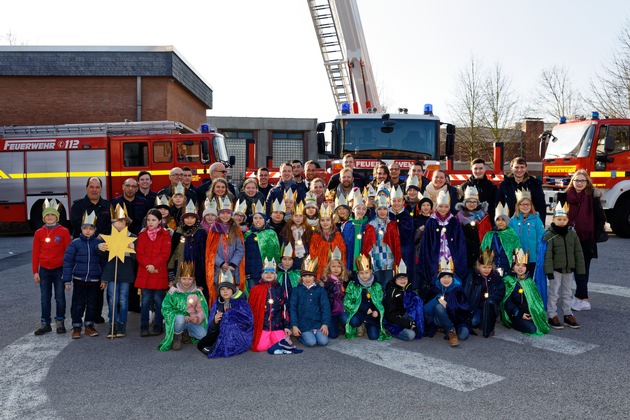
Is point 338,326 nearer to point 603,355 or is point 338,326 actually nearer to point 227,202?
point 227,202

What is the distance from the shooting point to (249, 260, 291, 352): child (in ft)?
19.8

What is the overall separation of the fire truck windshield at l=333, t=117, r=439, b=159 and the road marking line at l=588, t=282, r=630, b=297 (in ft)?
12.6

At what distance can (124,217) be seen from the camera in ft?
22.3

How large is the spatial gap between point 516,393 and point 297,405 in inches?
71.2

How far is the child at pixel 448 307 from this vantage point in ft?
20.4

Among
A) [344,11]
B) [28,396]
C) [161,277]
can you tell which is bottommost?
[28,396]

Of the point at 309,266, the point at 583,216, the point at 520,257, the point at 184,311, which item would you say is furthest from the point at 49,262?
the point at 583,216

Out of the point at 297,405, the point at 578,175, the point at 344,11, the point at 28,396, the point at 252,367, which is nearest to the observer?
the point at 297,405

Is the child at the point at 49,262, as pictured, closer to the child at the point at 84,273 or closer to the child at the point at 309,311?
the child at the point at 84,273

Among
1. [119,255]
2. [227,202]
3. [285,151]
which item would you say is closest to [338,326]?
[227,202]

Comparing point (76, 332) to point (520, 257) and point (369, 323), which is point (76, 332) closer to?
point (369, 323)

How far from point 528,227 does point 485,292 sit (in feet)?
3.64

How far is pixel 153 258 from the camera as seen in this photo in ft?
21.5

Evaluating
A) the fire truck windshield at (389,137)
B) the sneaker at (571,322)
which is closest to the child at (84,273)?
the sneaker at (571,322)
